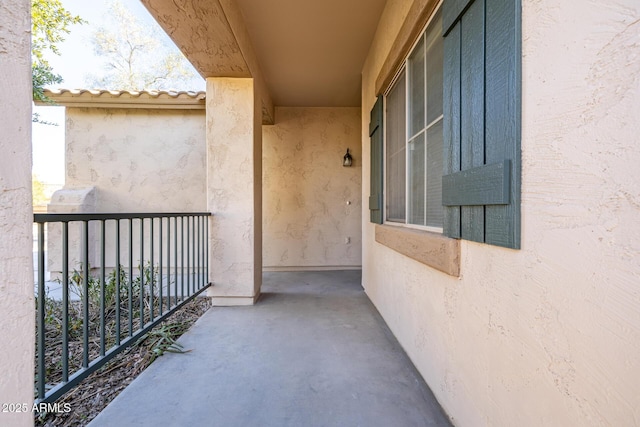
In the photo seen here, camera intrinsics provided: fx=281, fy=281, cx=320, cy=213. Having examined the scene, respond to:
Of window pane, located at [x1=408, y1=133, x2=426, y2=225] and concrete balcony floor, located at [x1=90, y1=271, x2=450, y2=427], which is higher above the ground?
window pane, located at [x1=408, y1=133, x2=426, y2=225]

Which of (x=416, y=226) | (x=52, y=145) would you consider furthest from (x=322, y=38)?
(x=52, y=145)

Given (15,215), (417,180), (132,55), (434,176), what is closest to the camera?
(15,215)

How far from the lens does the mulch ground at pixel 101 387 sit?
1.52 m

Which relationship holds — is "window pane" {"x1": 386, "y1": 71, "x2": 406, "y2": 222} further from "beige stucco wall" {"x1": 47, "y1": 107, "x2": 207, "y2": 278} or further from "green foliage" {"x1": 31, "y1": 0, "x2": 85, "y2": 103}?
"green foliage" {"x1": 31, "y1": 0, "x2": 85, "y2": 103}

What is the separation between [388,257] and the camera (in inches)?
97.2

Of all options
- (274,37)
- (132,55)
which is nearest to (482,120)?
(274,37)

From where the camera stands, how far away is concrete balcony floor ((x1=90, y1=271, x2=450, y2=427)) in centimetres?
140

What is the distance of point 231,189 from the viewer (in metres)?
3.09

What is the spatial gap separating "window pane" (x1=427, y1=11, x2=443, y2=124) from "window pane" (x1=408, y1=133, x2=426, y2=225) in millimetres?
213

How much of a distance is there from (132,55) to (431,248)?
9537 mm

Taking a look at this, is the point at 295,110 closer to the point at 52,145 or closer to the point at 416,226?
the point at 416,226

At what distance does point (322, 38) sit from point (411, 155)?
1837mm

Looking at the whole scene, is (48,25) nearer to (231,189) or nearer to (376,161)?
(231,189)

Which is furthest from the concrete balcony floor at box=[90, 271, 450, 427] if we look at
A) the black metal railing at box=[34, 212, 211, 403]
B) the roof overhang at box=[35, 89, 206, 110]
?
the roof overhang at box=[35, 89, 206, 110]
